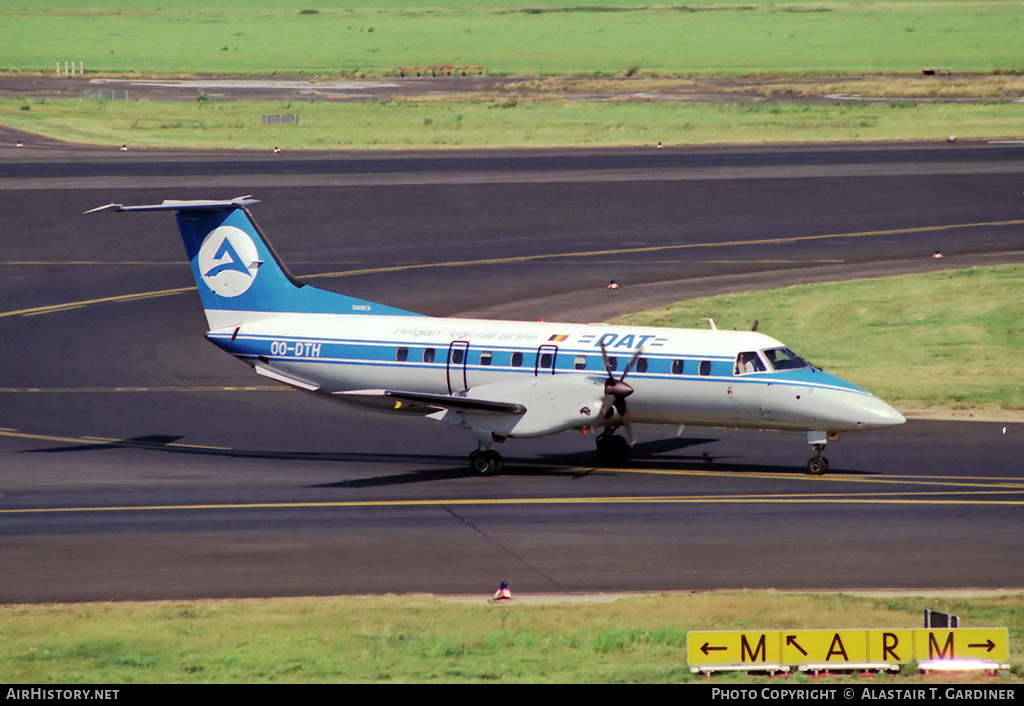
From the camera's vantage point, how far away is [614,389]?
32156 mm

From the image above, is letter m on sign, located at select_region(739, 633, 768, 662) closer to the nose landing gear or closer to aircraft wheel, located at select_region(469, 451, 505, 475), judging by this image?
the nose landing gear

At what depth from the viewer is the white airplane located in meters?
32.0

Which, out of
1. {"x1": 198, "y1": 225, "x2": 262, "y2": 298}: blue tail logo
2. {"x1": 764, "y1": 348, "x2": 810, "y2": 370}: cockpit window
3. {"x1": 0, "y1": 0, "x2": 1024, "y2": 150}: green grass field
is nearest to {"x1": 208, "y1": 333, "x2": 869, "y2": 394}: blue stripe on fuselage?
{"x1": 764, "y1": 348, "x2": 810, "y2": 370}: cockpit window

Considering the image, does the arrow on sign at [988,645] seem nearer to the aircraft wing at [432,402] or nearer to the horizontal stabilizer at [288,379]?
the aircraft wing at [432,402]

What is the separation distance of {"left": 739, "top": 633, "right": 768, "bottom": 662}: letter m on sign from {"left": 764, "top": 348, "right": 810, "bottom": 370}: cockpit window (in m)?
14.7

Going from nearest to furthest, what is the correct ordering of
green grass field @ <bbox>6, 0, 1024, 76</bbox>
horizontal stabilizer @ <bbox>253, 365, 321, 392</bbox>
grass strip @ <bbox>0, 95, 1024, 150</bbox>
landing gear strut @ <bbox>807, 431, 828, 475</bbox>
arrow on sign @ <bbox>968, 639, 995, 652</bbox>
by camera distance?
arrow on sign @ <bbox>968, 639, 995, 652</bbox>
landing gear strut @ <bbox>807, 431, 828, 475</bbox>
horizontal stabilizer @ <bbox>253, 365, 321, 392</bbox>
grass strip @ <bbox>0, 95, 1024, 150</bbox>
green grass field @ <bbox>6, 0, 1024, 76</bbox>

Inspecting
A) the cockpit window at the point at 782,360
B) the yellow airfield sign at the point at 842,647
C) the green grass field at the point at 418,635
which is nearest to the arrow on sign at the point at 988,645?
the yellow airfield sign at the point at 842,647

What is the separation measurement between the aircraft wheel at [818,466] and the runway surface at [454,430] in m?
0.26

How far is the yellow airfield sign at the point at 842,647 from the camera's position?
1798cm

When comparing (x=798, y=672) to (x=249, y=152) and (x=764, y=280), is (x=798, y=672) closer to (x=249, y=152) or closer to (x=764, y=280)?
(x=764, y=280)

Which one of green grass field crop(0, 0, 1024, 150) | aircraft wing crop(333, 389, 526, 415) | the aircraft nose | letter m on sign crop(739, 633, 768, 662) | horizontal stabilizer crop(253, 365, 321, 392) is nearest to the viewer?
letter m on sign crop(739, 633, 768, 662)

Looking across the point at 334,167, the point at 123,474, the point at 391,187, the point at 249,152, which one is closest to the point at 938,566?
the point at 123,474

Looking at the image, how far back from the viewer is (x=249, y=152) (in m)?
82.6

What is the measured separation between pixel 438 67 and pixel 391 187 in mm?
77204
